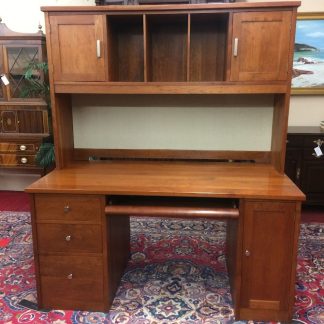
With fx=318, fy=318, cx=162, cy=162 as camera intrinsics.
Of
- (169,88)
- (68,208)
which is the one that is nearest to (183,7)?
(169,88)

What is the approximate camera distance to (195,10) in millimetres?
1830

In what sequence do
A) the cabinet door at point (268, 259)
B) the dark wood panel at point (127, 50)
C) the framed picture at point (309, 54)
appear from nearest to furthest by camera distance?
the cabinet door at point (268, 259), the dark wood panel at point (127, 50), the framed picture at point (309, 54)

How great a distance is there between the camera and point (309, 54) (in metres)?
3.35

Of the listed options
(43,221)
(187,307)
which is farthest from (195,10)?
(187,307)

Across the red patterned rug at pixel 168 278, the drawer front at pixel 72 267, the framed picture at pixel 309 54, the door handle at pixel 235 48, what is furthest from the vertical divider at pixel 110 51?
the framed picture at pixel 309 54

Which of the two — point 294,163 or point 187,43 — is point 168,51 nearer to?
point 187,43

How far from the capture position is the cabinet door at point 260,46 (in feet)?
5.94

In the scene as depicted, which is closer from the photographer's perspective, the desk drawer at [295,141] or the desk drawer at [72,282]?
the desk drawer at [72,282]

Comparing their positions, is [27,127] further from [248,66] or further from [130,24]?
[248,66]

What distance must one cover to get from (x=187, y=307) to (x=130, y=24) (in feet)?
6.06

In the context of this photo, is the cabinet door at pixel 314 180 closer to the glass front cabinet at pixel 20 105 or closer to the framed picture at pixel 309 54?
the framed picture at pixel 309 54

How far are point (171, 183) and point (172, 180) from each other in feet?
0.20

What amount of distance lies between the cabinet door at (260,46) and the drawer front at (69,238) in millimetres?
1219

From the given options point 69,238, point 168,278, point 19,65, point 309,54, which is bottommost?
point 168,278
